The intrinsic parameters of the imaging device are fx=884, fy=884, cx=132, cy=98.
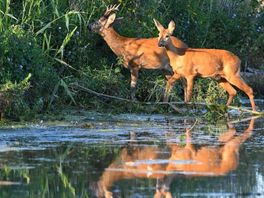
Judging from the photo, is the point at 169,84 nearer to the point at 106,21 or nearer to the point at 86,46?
the point at 86,46

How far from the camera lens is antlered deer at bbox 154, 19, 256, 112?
50.8 feet

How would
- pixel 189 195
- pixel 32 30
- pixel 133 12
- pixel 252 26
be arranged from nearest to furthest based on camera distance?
1. pixel 189 195
2. pixel 32 30
3. pixel 133 12
4. pixel 252 26

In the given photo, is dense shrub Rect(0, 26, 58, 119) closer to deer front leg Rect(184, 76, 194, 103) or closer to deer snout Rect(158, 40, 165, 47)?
deer snout Rect(158, 40, 165, 47)

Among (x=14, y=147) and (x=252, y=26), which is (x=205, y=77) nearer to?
(x=252, y=26)

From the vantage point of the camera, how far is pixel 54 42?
14945mm

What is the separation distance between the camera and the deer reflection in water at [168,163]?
7.82 m

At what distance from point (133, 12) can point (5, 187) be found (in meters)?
9.89

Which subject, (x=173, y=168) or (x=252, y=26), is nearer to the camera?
(x=173, y=168)

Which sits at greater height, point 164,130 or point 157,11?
point 157,11

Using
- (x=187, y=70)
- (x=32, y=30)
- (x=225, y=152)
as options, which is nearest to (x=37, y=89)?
(x=32, y=30)

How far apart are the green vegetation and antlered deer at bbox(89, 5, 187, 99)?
208mm

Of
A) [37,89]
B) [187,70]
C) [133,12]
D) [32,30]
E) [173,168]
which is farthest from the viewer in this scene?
[133,12]

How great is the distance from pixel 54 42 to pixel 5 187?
7776 mm

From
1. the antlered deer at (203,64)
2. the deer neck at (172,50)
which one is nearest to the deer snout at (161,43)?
the antlered deer at (203,64)
